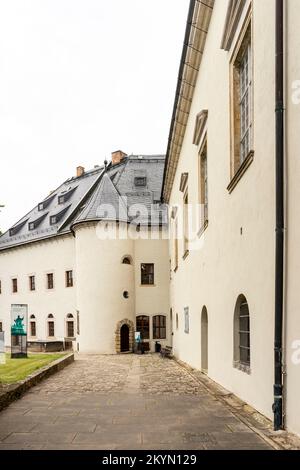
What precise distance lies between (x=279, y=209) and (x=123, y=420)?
12.8 ft

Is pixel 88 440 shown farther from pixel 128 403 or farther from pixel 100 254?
pixel 100 254

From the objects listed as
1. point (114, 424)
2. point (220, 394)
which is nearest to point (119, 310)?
point (220, 394)

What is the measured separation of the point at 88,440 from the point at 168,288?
2761 centimetres

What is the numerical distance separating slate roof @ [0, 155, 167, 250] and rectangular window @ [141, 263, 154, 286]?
3.08m

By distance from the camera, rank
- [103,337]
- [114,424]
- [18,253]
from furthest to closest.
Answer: [18,253] < [103,337] < [114,424]

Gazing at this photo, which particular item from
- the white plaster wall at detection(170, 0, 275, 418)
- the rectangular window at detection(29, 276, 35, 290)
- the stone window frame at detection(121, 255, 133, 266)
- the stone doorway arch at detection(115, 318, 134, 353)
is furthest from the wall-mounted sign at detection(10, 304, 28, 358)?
the rectangular window at detection(29, 276, 35, 290)

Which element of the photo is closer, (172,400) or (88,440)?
(88,440)

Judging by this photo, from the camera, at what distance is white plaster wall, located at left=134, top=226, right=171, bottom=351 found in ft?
107

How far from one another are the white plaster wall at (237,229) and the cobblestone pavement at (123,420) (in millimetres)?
842

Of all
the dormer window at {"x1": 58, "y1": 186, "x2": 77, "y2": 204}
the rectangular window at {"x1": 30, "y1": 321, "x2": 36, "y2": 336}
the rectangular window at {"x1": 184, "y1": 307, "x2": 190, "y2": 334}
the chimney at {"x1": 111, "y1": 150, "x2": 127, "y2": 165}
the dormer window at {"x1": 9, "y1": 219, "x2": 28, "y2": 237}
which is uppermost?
the chimney at {"x1": 111, "y1": 150, "x2": 127, "y2": 165}

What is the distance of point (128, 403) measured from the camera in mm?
8727

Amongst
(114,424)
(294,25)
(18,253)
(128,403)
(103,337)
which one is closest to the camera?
(294,25)

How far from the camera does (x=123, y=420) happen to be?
23.0 ft

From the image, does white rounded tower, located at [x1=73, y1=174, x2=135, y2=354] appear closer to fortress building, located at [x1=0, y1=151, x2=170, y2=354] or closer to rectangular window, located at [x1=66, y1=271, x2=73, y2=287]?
fortress building, located at [x1=0, y1=151, x2=170, y2=354]
